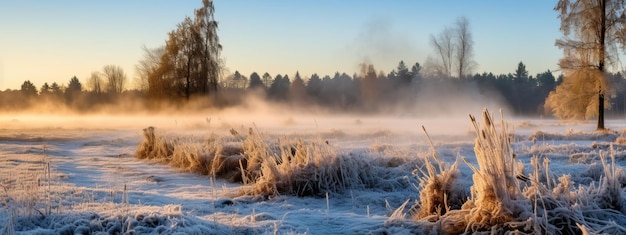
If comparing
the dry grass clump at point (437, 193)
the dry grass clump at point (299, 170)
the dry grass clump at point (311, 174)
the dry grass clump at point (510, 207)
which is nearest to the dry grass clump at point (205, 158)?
the dry grass clump at point (299, 170)

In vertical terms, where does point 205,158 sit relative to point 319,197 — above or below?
above

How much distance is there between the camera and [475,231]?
12.4 ft

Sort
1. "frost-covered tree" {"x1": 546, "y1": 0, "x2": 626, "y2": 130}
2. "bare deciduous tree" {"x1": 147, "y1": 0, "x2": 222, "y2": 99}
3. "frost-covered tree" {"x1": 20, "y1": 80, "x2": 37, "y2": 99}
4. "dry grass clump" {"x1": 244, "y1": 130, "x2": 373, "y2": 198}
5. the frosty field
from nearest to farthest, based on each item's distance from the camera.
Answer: the frosty field → "dry grass clump" {"x1": 244, "y1": 130, "x2": 373, "y2": 198} → "frost-covered tree" {"x1": 546, "y1": 0, "x2": 626, "y2": 130} → "bare deciduous tree" {"x1": 147, "y1": 0, "x2": 222, "y2": 99} → "frost-covered tree" {"x1": 20, "y1": 80, "x2": 37, "y2": 99}

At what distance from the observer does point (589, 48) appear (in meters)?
21.7

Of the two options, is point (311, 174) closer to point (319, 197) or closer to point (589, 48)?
point (319, 197)

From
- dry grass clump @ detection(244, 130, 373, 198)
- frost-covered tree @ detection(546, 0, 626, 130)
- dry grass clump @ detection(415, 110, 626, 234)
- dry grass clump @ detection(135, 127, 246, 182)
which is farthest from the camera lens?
frost-covered tree @ detection(546, 0, 626, 130)

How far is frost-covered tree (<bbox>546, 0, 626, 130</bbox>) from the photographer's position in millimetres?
21500

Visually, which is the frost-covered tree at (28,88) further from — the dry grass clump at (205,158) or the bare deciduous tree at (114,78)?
the dry grass clump at (205,158)

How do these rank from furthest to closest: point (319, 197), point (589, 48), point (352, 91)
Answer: point (352, 91) → point (589, 48) → point (319, 197)

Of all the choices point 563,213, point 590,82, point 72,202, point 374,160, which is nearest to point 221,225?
point 72,202

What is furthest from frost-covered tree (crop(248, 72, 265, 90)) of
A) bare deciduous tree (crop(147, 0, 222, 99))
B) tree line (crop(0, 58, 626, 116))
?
bare deciduous tree (crop(147, 0, 222, 99))

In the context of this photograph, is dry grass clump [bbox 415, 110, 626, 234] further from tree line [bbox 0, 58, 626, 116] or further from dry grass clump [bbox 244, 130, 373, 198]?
tree line [bbox 0, 58, 626, 116]

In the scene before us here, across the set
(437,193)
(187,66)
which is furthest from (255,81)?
(437,193)

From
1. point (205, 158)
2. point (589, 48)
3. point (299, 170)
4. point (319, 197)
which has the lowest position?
point (319, 197)
